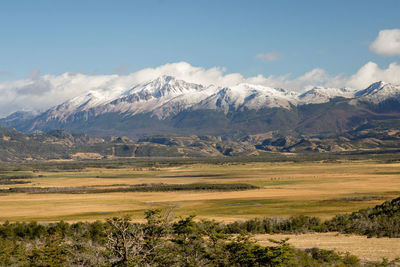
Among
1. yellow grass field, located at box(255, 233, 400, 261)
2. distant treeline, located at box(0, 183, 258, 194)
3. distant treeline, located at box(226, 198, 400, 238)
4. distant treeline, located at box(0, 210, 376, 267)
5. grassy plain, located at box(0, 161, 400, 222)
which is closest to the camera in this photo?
distant treeline, located at box(0, 210, 376, 267)

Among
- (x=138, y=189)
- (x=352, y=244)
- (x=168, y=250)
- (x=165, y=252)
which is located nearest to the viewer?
(x=165, y=252)

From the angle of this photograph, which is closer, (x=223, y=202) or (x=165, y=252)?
(x=165, y=252)

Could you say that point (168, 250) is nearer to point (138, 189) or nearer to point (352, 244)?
point (352, 244)

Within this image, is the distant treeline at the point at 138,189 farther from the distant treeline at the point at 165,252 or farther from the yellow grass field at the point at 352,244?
the distant treeline at the point at 165,252

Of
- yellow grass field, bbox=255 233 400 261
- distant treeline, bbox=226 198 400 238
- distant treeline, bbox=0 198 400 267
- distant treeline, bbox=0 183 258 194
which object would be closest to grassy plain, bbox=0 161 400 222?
distant treeline, bbox=0 183 258 194

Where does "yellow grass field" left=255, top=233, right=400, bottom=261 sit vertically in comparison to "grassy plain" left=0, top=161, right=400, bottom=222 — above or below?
above

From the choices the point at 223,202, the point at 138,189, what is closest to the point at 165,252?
the point at 223,202

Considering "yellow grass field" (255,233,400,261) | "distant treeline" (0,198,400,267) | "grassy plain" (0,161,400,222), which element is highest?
"distant treeline" (0,198,400,267)

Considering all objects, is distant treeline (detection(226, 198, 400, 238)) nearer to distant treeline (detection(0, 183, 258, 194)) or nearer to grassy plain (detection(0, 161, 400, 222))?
grassy plain (detection(0, 161, 400, 222))

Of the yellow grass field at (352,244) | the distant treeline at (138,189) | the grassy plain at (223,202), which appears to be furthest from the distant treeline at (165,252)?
the distant treeline at (138,189)

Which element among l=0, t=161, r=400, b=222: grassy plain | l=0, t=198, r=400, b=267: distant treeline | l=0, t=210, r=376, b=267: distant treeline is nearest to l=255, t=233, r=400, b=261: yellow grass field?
l=0, t=198, r=400, b=267: distant treeline

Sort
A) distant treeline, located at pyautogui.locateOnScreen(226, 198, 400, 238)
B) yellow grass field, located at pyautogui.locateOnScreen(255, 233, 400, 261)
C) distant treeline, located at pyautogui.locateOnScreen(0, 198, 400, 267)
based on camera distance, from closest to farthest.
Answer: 1. distant treeline, located at pyautogui.locateOnScreen(0, 198, 400, 267)
2. yellow grass field, located at pyautogui.locateOnScreen(255, 233, 400, 261)
3. distant treeline, located at pyautogui.locateOnScreen(226, 198, 400, 238)

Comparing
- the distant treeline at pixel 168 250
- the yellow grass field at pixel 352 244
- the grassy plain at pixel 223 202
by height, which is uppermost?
the distant treeline at pixel 168 250

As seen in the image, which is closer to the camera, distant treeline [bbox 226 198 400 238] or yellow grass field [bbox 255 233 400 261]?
yellow grass field [bbox 255 233 400 261]
